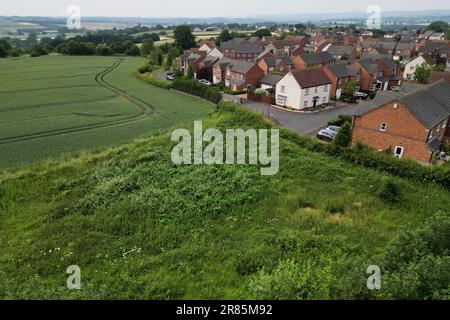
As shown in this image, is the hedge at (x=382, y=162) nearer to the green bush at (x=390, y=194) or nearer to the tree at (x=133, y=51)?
the green bush at (x=390, y=194)

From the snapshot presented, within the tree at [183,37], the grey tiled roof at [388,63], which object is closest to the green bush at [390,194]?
the grey tiled roof at [388,63]

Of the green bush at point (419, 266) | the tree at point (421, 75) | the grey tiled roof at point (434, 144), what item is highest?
the tree at point (421, 75)

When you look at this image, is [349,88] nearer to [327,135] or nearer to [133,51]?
[327,135]

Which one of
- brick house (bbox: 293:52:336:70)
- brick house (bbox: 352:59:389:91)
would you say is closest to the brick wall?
brick house (bbox: 352:59:389:91)

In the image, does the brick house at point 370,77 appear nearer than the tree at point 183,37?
Yes

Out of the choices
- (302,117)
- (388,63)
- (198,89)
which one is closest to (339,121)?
(302,117)
